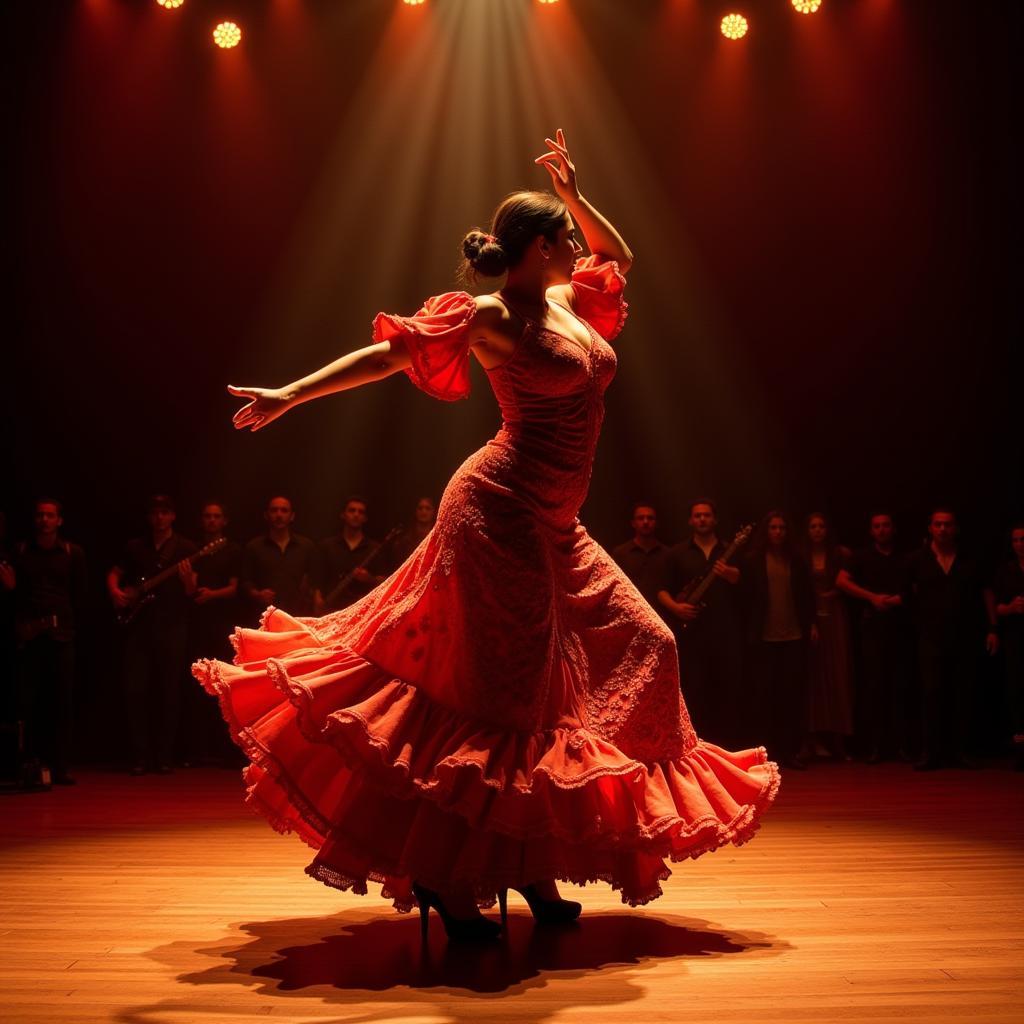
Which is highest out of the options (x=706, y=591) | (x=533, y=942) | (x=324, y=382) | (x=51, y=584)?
(x=324, y=382)

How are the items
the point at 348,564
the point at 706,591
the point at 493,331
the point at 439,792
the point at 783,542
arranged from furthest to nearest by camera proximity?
1. the point at 348,564
2. the point at 783,542
3. the point at 706,591
4. the point at 493,331
5. the point at 439,792

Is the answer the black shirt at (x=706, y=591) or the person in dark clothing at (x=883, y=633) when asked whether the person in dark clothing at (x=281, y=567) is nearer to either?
the black shirt at (x=706, y=591)

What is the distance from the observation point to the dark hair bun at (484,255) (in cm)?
295

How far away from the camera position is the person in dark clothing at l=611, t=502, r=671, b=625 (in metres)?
7.14

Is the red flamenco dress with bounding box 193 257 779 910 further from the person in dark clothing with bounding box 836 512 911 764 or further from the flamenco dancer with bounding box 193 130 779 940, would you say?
the person in dark clothing with bounding box 836 512 911 764

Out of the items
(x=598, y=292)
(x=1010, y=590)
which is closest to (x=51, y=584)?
(x=598, y=292)

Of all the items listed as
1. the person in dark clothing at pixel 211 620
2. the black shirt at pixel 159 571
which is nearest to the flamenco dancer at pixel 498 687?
the black shirt at pixel 159 571

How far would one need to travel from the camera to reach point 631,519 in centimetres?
844

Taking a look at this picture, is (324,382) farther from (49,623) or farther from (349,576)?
(349,576)

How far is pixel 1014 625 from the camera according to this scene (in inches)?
270

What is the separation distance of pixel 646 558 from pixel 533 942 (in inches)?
174

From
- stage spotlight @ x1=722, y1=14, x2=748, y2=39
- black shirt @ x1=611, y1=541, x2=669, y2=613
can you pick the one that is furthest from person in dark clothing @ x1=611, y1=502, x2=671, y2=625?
stage spotlight @ x1=722, y1=14, x2=748, y2=39

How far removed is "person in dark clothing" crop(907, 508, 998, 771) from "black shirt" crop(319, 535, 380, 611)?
300 centimetres

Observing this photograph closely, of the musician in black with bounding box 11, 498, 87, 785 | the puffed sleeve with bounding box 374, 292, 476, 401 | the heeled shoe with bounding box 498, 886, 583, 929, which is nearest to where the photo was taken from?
the puffed sleeve with bounding box 374, 292, 476, 401
